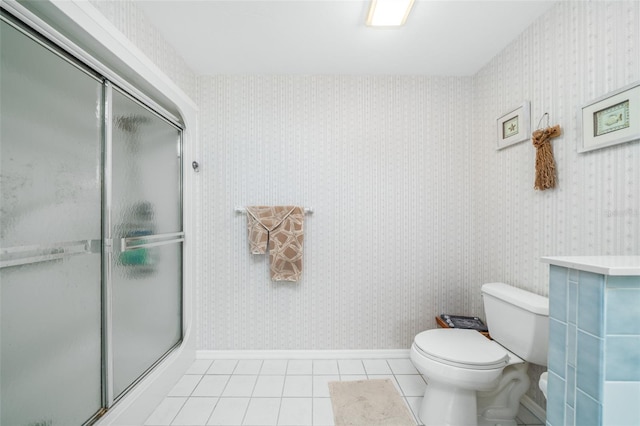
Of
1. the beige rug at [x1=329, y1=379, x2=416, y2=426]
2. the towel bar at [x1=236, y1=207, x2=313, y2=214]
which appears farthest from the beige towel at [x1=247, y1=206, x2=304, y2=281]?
the beige rug at [x1=329, y1=379, x2=416, y2=426]

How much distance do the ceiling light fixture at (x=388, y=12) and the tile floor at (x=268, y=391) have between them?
215 cm

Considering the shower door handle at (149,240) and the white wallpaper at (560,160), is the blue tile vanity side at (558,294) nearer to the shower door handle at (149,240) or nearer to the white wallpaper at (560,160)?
the white wallpaper at (560,160)

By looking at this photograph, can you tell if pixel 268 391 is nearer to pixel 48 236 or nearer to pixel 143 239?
pixel 143 239

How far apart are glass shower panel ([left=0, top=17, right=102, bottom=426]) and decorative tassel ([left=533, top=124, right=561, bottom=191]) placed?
7.06 ft

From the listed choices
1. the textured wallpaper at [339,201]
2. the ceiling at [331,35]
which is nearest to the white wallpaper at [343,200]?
the textured wallpaper at [339,201]

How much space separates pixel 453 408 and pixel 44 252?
6.19 ft

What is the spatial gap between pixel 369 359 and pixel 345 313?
1.26 ft

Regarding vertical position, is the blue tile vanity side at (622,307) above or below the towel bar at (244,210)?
below

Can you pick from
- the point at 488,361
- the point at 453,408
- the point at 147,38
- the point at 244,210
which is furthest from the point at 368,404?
the point at 147,38

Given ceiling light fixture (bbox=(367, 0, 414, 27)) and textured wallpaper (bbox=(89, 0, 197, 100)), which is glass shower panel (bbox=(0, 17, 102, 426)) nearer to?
textured wallpaper (bbox=(89, 0, 197, 100))

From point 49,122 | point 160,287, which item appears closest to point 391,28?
point 49,122

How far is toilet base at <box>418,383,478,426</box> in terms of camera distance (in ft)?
4.49

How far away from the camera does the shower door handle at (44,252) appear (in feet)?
2.87

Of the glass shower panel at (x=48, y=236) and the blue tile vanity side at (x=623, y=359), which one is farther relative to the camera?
the glass shower panel at (x=48, y=236)
